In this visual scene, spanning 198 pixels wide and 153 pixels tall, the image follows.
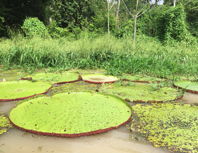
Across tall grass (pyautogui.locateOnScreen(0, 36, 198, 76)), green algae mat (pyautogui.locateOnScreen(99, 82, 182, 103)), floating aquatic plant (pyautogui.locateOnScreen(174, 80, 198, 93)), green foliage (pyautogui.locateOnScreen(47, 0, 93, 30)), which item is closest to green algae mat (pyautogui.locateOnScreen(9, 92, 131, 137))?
green algae mat (pyautogui.locateOnScreen(99, 82, 182, 103))

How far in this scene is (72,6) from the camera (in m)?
11.9

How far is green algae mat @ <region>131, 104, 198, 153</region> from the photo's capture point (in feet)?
4.26

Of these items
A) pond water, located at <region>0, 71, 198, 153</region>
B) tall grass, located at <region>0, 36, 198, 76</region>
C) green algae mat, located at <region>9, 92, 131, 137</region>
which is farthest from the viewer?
tall grass, located at <region>0, 36, 198, 76</region>

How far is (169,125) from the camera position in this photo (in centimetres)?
157

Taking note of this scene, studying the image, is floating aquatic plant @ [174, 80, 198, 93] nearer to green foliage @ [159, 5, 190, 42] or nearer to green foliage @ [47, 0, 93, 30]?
green foliage @ [159, 5, 190, 42]

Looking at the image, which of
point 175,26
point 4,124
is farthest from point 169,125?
point 175,26

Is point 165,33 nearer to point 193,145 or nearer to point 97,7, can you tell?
point 97,7

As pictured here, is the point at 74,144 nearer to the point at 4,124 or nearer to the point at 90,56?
the point at 4,124

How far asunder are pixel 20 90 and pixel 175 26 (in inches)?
397

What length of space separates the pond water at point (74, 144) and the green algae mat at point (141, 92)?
2.78 ft

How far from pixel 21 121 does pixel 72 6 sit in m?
11.5

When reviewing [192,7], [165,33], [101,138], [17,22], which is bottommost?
[101,138]

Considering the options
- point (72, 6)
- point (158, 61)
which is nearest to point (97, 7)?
point (72, 6)

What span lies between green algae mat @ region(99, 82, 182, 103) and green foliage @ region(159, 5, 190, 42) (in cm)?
828
